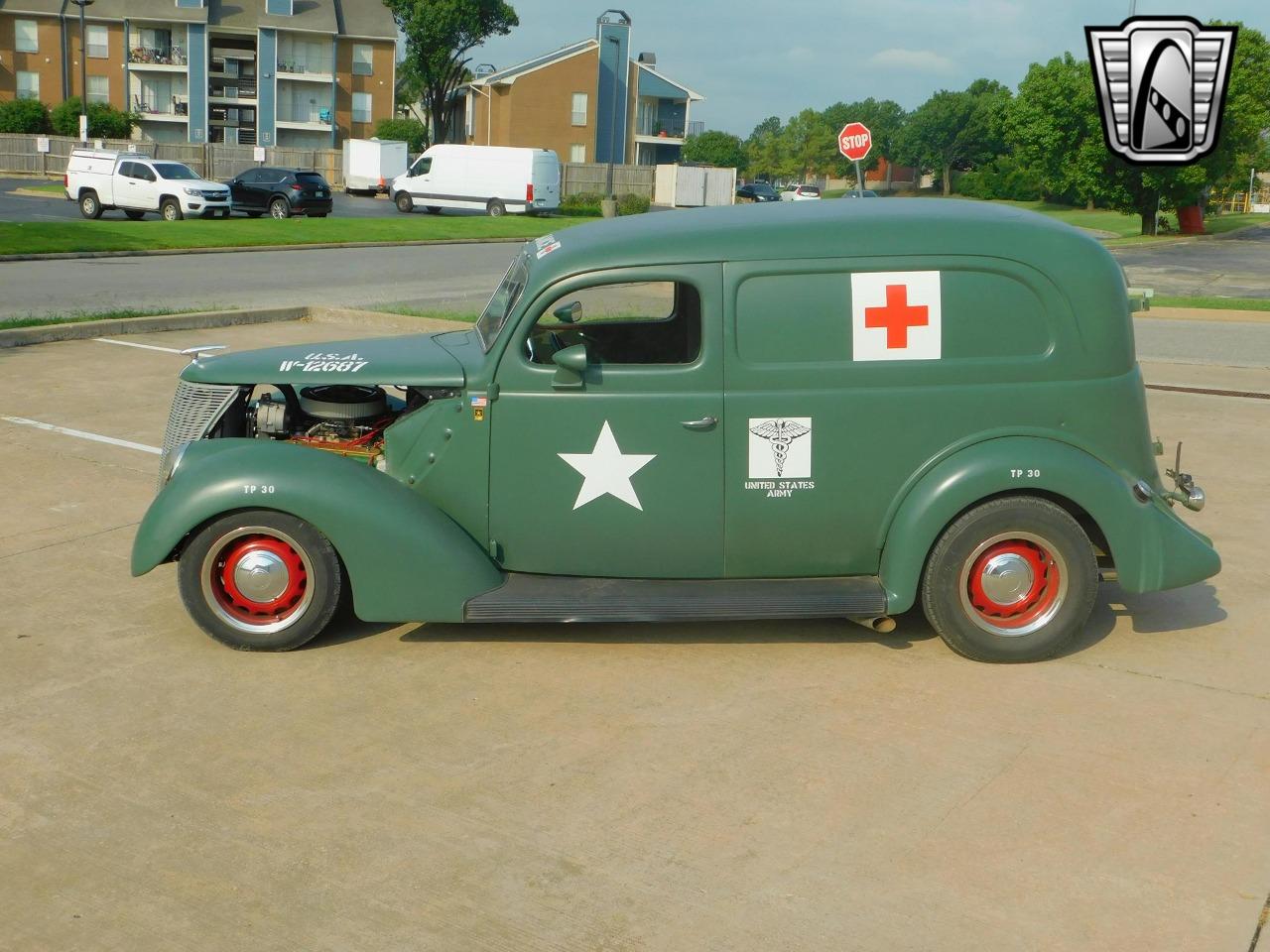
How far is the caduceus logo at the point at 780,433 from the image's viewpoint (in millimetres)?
5496

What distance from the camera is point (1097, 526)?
18.3 ft

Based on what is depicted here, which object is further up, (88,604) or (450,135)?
(450,135)

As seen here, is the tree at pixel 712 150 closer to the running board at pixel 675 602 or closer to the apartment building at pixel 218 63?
the apartment building at pixel 218 63

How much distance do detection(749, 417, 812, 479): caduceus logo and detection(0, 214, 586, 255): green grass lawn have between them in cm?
2046

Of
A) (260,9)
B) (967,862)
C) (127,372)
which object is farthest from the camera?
(260,9)

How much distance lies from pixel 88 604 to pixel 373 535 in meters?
1.65

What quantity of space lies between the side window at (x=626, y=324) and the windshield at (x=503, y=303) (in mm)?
203

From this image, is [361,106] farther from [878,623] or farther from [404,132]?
[878,623]

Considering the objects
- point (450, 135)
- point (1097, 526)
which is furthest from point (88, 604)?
point (450, 135)

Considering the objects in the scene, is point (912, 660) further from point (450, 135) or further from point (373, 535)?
point (450, 135)

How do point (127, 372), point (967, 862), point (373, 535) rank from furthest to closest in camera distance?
point (127, 372), point (373, 535), point (967, 862)

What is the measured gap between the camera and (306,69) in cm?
7281

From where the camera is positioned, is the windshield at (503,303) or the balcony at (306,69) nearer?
the windshield at (503,303)

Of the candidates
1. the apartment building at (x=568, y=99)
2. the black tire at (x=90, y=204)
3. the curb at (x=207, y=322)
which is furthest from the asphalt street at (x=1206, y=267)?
the apartment building at (x=568, y=99)
